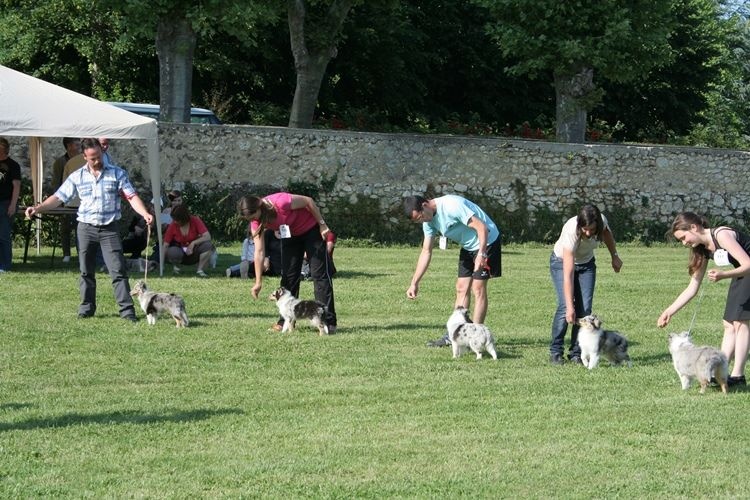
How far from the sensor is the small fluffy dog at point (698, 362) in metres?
9.27

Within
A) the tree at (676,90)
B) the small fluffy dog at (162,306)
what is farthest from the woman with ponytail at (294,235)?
the tree at (676,90)

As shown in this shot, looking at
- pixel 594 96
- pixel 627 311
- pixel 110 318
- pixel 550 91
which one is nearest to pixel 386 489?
pixel 110 318

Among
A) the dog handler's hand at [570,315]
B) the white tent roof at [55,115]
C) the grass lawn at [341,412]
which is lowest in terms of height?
the grass lawn at [341,412]

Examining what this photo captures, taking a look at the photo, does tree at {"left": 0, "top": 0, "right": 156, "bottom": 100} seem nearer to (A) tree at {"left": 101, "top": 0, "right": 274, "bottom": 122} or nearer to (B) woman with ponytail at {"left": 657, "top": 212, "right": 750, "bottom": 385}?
(A) tree at {"left": 101, "top": 0, "right": 274, "bottom": 122}

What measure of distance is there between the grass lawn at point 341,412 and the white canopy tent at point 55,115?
8.53 ft

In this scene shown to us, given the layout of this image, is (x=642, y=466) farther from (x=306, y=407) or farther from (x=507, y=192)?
(x=507, y=192)

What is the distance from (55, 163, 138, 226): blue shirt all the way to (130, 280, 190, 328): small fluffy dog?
876 millimetres

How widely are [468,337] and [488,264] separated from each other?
0.78 metres

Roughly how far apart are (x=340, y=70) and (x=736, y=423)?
1193 inches

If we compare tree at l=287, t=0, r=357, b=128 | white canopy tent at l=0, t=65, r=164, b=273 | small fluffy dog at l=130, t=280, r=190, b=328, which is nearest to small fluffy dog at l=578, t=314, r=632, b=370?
small fluffy dog at l=130, t=280, r=190, b=328

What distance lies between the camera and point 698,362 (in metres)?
9.35

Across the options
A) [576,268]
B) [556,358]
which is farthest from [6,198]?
[576,268]

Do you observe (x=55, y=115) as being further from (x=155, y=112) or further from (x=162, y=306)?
(x=155, y=112)

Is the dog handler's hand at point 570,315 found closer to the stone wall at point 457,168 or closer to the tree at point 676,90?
the stone wall at point 457,168
